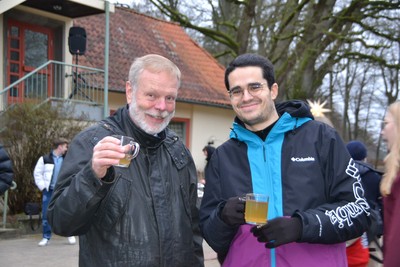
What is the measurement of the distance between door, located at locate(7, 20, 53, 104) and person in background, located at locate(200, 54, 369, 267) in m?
10.3

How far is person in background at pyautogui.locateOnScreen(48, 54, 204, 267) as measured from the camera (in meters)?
2.31

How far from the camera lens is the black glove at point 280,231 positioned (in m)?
2.35

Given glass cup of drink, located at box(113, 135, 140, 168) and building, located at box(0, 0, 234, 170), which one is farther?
building, located at box(0, 0, 234, 170)

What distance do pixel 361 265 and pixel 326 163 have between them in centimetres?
250

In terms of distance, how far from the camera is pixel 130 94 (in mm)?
2787

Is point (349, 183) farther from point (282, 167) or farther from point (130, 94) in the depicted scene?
point (130, 94)

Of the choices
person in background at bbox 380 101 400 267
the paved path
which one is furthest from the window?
person in background at bbox 380 101 400 267

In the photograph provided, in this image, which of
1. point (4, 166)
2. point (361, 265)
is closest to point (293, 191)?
point (361, 265)

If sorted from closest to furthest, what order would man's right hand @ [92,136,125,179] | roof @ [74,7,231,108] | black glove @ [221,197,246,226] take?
man's right hand @ [92,136,125,179] → black glove @ [221,197,246,226] → roof @ [74,7,231,108]

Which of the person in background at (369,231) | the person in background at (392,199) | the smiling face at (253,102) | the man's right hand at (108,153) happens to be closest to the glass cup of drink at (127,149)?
the man's right hand at (108,153)

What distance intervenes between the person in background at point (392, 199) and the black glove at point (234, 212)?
2.38ft

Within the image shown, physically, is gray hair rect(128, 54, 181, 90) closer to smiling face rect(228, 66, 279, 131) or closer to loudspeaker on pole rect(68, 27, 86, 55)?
smiling face rect(228, 66, 279, 131)

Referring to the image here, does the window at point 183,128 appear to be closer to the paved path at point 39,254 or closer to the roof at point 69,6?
the roof at point 69,6

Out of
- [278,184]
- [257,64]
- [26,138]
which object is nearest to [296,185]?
[278,184]
